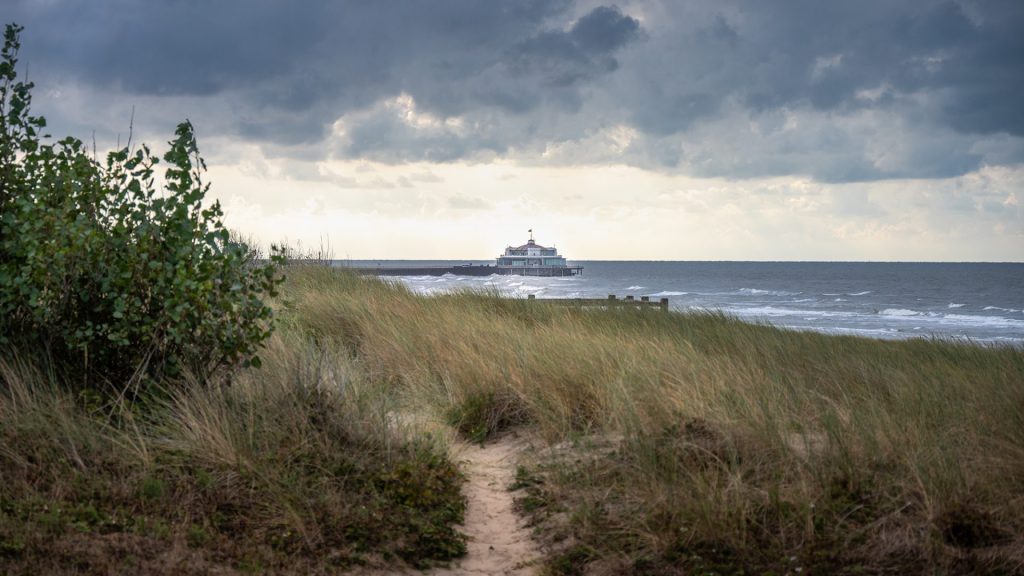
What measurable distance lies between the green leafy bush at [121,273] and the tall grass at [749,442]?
2101mm

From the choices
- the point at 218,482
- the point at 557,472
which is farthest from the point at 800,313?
the point at 218,482

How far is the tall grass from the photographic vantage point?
464 cm

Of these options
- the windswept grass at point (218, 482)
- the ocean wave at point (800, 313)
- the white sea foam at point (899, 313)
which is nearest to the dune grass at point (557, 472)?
the windswept grass at point (218, 482)

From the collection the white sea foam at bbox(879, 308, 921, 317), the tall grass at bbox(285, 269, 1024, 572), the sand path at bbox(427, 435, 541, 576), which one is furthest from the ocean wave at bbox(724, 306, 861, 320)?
the sand path at bbox(427, 435, 541, 576)

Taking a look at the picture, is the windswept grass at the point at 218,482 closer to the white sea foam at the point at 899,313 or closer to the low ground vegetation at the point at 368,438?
the low ground vegetation at the point at 368,438

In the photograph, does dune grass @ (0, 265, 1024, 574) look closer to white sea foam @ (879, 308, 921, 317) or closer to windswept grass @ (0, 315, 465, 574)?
windswept grass @ (0, 315, 465, 574)

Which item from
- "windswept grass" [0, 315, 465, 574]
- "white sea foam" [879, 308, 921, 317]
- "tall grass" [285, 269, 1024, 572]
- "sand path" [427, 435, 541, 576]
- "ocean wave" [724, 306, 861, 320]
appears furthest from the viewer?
"white sea foam" [879, 308, 921, 317]

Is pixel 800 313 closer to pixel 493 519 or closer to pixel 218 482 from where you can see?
pixel 493 519

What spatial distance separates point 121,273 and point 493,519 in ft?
10.9

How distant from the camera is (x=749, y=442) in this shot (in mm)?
5645

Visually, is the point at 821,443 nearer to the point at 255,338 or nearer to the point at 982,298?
the point at 255,338

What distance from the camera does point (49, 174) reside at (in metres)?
6.83

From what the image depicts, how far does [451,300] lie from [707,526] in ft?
31.1

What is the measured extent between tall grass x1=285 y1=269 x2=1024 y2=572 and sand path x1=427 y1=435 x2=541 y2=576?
9.9 inches
